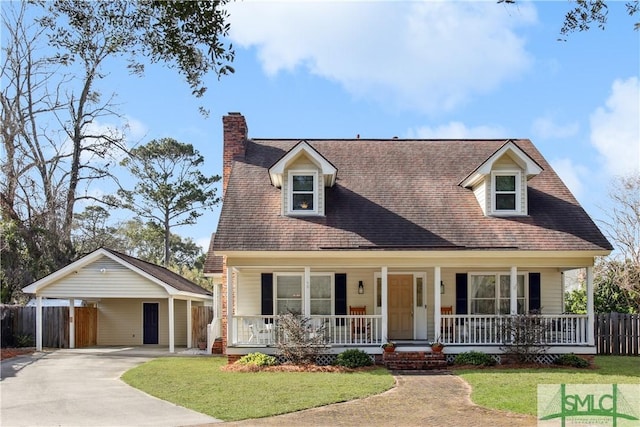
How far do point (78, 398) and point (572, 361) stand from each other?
520 inches

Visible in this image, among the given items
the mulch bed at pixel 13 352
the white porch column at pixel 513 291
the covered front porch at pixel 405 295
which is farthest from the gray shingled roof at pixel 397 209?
the mulch bed at pixel 13 352

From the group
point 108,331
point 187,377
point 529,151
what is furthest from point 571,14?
point 108,331

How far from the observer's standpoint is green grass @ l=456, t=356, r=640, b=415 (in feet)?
43.1

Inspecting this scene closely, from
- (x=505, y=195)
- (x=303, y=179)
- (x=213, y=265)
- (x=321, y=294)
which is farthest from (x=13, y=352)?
(x=505, y=195)

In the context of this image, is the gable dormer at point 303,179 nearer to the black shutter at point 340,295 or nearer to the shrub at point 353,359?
the black shutter at point 340,295

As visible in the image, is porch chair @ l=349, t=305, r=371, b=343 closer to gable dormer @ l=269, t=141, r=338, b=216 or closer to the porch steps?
the porch steps

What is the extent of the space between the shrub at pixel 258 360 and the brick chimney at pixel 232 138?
696 centimetres

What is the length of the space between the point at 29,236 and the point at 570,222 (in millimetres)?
25251

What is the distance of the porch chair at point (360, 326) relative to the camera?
66.0ft

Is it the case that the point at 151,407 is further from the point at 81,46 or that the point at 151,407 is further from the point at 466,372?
the point at 466,372

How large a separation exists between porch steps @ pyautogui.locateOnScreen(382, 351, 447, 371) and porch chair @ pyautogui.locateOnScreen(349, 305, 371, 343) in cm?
103

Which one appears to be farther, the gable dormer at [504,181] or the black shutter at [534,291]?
the black shutter at [534,291]

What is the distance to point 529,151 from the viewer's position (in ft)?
82.5

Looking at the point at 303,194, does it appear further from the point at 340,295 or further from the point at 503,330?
the point at 503,330
